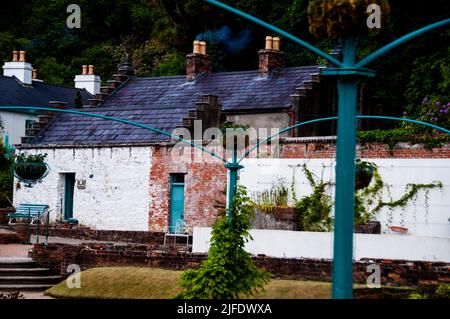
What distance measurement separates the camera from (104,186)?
38.2 meters

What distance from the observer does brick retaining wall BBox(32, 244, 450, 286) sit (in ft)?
71.6

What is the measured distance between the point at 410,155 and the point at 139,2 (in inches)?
1686

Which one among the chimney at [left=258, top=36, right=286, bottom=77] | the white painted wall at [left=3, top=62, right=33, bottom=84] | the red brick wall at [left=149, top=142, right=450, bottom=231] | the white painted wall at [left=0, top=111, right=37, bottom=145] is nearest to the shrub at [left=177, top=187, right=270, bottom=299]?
the red brick wall at [left=149, top=142, right=450, bottom=231]

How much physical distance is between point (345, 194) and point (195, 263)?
1183 cm

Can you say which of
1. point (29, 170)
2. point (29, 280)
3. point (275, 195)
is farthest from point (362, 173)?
point (29, 170)

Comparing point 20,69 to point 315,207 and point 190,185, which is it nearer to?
point 190,185

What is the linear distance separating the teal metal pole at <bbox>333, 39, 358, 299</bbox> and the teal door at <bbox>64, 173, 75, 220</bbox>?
26841 millimetres

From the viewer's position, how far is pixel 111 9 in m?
73.4

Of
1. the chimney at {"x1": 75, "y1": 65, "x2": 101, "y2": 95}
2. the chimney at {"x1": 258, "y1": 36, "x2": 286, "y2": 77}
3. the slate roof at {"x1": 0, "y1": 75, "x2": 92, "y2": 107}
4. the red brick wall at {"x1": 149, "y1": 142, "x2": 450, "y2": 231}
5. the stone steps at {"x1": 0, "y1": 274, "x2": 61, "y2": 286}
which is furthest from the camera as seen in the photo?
the chimney at {"x1": 75, "y1": 65, "x2": 101, "y2": 95}

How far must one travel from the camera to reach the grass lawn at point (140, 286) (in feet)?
69.3

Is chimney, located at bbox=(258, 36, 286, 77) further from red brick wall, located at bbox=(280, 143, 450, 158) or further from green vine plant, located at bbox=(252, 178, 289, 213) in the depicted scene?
green vine plant, located at bbox=(252, 178, 289, 213)

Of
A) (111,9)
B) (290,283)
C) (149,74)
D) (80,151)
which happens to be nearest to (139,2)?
(111,9)

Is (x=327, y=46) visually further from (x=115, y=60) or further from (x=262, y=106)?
(x=115, y=60)
